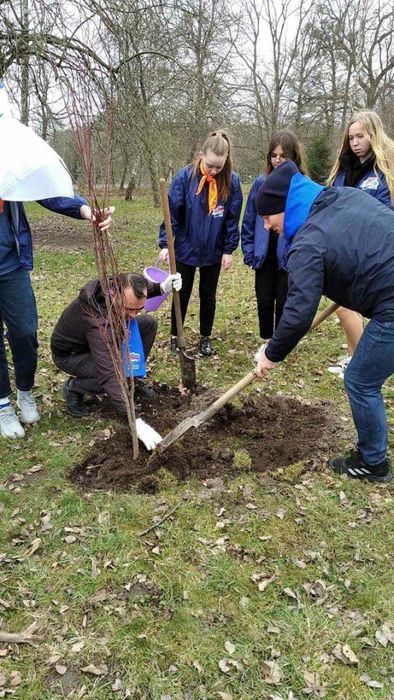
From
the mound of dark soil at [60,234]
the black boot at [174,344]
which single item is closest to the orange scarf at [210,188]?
the black boot at [174,344]

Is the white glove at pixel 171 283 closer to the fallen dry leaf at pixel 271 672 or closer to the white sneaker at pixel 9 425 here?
the white sneaker at pixel 9 425

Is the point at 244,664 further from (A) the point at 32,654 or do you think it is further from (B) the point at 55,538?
(B) the point at 55,538

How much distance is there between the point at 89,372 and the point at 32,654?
2.08 metres

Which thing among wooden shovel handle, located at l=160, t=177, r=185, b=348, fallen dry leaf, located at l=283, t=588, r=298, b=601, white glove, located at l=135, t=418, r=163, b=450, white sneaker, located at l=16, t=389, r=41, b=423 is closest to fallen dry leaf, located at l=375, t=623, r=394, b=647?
fallen dry leaf, located at l=283, t=588, r=298, b=601

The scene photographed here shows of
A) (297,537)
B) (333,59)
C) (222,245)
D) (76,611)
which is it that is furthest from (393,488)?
(333,59)

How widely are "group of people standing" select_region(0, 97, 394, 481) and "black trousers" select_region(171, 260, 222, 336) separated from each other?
1 centimetres

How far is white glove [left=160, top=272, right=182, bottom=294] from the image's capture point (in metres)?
3.95

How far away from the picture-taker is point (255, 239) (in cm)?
456

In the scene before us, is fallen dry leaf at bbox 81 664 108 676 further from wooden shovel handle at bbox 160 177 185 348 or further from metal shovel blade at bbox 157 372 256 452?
wooden shovel handle at bbox 160 177 185 348

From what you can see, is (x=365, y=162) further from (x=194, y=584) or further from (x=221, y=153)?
(x=194, y=584)

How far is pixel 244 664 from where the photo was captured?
220 centimetres

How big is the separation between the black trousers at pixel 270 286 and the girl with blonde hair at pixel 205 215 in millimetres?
400

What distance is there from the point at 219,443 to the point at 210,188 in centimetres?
226

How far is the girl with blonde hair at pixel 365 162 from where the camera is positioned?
3.87 metres
